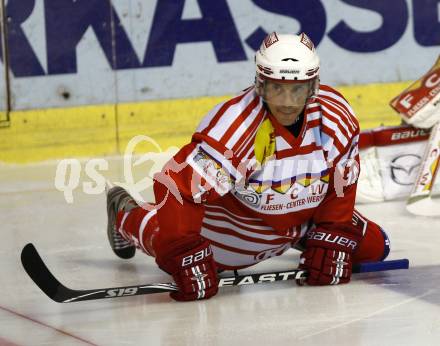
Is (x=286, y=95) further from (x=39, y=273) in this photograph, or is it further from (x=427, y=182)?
(x=427, y=182)

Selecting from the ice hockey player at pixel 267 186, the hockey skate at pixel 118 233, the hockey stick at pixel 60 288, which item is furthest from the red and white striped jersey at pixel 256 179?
the hockey skate at pixel 118 233

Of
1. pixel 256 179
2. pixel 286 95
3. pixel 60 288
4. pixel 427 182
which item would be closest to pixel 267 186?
pixel 256 179

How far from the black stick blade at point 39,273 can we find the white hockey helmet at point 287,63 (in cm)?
76

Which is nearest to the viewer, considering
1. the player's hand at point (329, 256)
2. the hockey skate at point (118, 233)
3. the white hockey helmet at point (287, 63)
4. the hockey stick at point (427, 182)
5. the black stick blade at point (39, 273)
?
the white hockey helmet at point (287, 63)

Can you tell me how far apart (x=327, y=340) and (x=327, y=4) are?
3.01 metres

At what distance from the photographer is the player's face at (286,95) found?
3.20 m

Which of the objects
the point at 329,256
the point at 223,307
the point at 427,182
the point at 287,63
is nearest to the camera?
the point at 287,63

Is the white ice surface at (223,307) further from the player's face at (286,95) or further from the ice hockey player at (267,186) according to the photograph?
the player's face at (286,95)

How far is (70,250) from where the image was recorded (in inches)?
159

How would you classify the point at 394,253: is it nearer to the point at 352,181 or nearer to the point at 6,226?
the point at 352,181

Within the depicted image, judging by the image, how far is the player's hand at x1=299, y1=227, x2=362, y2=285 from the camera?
3412 millimetres

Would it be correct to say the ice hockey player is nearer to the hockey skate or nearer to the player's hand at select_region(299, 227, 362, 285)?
the player's hand at select_region(299, 227, 362, 285)

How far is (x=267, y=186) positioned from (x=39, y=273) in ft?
2.21

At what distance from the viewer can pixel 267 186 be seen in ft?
10.9
